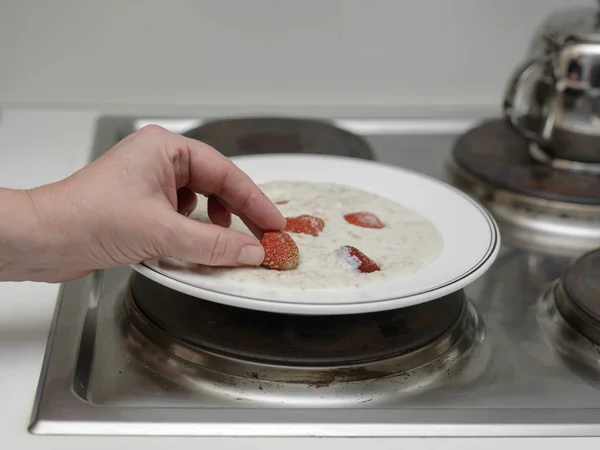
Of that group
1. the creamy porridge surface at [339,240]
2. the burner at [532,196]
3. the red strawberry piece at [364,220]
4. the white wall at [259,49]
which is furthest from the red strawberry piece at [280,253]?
the white wall at [259,49]

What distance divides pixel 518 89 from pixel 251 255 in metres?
0.56

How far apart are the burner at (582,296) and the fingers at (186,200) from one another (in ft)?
1.28

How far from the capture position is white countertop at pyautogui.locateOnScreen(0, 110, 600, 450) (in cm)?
67

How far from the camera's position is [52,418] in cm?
68

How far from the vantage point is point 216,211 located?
0.88 metres

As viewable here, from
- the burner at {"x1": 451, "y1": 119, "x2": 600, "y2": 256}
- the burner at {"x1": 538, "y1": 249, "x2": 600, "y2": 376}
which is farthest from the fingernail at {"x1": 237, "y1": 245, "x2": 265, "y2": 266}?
the burner at {"x1": 451, "y1": 119, "x2": 600, "y2": 256}

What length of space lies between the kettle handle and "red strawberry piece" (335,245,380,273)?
479 millimetres

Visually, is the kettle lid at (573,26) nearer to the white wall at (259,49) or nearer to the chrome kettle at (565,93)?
the chrome kettle at (565,93)

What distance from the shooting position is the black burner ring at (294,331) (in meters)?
0.76

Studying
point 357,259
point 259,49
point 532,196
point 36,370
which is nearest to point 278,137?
point 259,49

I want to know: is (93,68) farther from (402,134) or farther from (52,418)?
(52,418)

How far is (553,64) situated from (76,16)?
0.75 m

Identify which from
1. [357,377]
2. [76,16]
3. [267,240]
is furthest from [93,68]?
[357,377]

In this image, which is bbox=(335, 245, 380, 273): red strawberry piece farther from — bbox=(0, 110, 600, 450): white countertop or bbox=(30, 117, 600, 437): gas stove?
bbox=(0, 110, 600, 450): white countertop
